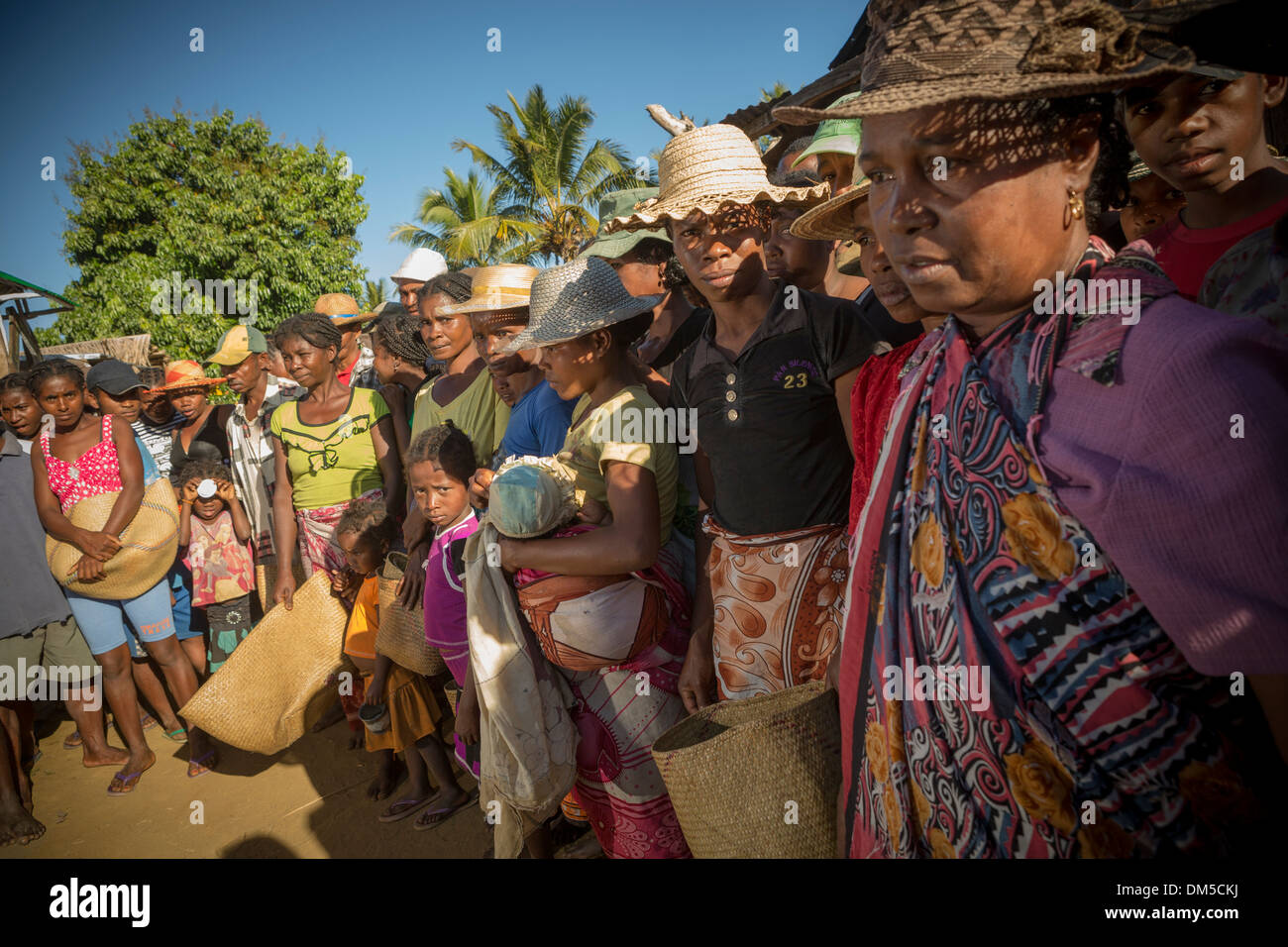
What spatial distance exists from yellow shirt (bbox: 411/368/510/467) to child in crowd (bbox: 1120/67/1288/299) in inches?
103

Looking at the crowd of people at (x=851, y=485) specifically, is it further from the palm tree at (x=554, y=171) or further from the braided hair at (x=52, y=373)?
the palm tree at (x=554, y=171)

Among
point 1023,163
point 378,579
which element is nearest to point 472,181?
point 378,579

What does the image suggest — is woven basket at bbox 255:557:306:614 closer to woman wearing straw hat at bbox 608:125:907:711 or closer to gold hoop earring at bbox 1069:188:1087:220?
woman wearing straw hat at bbox 608:125:907:711

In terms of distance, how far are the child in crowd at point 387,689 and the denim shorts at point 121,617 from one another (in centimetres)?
167

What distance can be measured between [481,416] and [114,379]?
156 inches

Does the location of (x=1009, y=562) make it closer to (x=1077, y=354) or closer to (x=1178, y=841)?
(x=1077, y=354)

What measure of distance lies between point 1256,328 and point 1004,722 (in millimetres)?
584

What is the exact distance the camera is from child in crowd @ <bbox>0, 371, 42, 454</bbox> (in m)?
4.30

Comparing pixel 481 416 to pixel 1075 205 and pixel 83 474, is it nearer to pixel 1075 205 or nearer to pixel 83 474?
pixel 1075 205

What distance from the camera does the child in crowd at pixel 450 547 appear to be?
9.16 feet

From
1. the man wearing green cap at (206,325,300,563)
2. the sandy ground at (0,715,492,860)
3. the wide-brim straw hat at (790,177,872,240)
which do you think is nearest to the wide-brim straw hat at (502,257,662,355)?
the wide-brim straw hat at (790,177,872,240)

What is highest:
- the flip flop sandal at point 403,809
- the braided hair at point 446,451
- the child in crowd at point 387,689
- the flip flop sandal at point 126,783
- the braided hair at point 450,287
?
the braided hair at point 450,287

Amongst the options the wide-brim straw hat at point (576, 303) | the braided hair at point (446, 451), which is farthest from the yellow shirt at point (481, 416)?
the wide-brim straw hat at point (576, 303)

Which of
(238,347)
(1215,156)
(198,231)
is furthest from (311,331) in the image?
(198,231)
